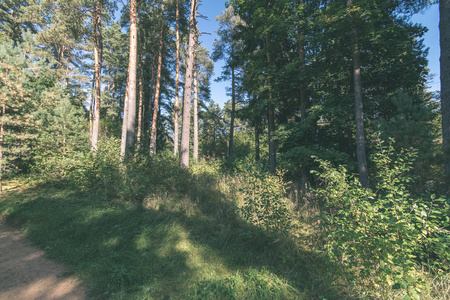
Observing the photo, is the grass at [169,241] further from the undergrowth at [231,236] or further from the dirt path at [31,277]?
the dirt path at [31,277]

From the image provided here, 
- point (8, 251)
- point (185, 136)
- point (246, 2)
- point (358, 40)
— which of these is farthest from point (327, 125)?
point (8, 251)

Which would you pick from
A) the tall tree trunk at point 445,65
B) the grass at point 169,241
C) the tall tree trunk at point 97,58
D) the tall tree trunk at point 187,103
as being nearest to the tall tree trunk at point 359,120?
the tall tree trunk at point 445,65

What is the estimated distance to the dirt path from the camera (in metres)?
2.87

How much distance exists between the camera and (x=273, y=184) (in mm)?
4938

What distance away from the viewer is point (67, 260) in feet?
12.1

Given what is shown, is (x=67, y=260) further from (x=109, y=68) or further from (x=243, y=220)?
(x=109, y=68)

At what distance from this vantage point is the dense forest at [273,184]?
2.68 meters

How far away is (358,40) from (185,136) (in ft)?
28.4

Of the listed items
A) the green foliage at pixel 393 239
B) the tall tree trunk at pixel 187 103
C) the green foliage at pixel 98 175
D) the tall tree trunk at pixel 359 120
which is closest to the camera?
the green foliage at pixel 393 239

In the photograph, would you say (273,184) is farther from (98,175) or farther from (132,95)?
(132,95)

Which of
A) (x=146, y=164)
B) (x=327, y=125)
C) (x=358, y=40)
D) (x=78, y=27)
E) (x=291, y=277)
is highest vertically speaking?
(x=78, y=27)

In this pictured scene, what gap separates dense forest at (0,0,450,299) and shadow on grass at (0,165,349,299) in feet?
0.11

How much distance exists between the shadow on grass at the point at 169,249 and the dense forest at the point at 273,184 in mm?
33

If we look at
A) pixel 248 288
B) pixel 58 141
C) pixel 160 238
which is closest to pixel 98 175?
pixel 58 141
